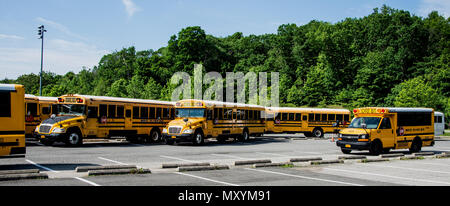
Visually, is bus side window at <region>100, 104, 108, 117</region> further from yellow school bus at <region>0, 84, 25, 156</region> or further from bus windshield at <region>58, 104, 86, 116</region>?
yellow school bus at <region>0, 84, 25, 156</region>

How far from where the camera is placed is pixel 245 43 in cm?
9494

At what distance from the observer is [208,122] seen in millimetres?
26531

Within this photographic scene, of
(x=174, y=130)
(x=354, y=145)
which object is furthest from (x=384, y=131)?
(x=174, y=130)

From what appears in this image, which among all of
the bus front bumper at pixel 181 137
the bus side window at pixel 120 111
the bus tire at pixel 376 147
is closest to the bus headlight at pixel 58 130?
the bus side window at pixel 120 111

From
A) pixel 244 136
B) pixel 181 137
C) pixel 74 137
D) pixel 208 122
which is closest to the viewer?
pixel 74 137

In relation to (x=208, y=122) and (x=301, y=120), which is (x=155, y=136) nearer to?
(x=208, y=122)

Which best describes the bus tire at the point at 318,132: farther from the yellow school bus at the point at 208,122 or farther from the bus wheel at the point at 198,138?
the bus wheel at the point at 198,138

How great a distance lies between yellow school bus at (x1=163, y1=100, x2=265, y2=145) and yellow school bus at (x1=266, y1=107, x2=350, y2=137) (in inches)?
243

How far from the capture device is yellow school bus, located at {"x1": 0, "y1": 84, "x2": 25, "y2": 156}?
12.6 metres

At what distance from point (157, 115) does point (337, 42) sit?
60.6 metres

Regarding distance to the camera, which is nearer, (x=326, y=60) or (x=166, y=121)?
(x=166, y=121)

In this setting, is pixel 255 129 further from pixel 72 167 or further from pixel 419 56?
pixel 419 56

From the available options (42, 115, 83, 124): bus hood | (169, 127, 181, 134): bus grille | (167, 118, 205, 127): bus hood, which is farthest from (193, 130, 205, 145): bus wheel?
(42, 115, 83, 124): bus hood

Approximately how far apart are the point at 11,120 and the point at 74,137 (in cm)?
1016
